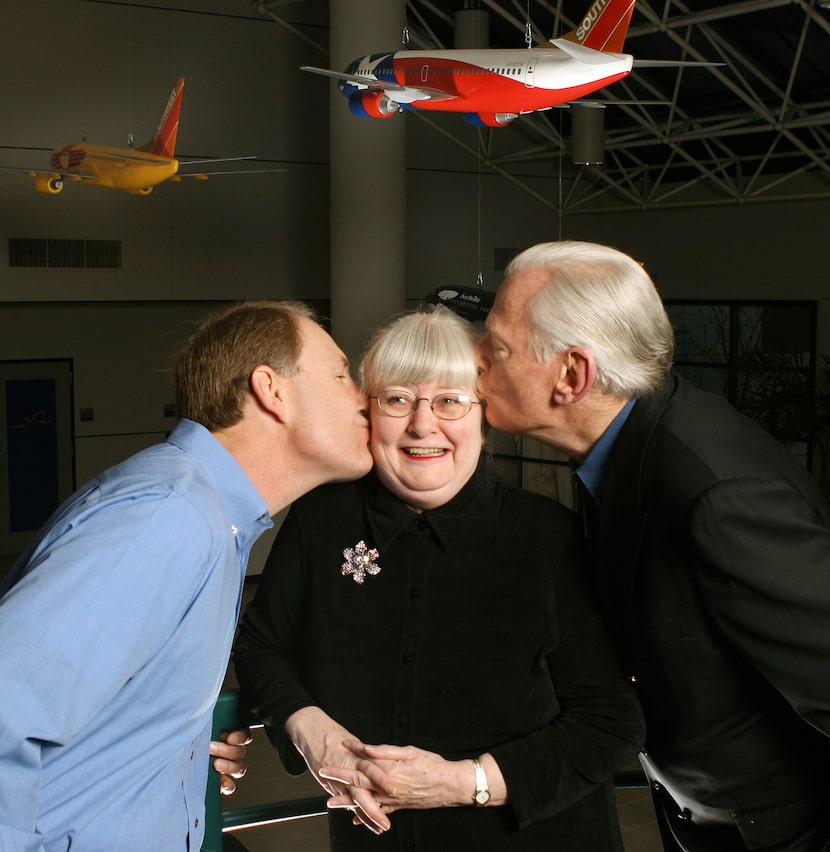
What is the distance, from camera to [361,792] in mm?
1728

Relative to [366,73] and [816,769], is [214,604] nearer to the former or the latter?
[816,769]

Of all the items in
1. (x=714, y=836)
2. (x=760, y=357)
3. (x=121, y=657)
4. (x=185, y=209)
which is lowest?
(x=714, y=836)

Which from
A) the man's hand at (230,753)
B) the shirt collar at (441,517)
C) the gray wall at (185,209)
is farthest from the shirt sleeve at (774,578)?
the gray wall at (185,209)

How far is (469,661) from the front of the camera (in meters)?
1.82

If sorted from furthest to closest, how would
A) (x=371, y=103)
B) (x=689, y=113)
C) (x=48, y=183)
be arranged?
1. (x=689, y=113)
2. (x=48, y=183)
3. (x=371, y=103)

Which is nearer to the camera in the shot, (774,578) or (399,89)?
(774,578)

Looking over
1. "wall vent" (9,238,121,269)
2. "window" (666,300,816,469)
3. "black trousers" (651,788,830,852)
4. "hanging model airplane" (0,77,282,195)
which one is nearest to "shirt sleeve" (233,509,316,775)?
"black trousers" (651,788,830,852)

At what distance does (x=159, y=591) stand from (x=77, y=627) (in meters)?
0.12

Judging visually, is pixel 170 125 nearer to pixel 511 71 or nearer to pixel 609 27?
pixel 511 71

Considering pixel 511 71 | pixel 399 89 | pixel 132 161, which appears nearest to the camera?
pixel 511 71

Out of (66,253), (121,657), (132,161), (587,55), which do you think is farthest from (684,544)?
(66,253)

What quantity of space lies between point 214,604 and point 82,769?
280 millimetres

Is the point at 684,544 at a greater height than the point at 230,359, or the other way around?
the point at 230,359

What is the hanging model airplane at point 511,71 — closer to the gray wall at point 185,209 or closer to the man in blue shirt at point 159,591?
the gray wall at point 185,209
